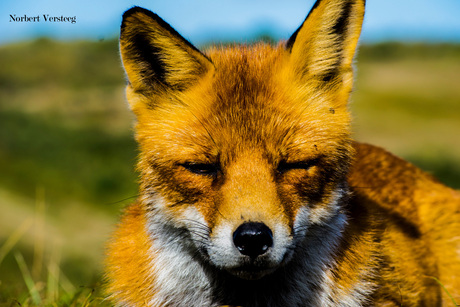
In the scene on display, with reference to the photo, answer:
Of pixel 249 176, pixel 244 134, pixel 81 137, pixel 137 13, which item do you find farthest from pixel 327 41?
pixel 81 137

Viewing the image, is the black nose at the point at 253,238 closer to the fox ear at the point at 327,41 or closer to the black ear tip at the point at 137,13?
the fox ear at the point at 327,41

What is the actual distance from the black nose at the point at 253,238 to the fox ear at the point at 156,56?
134 cm

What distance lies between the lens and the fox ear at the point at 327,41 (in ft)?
12.3

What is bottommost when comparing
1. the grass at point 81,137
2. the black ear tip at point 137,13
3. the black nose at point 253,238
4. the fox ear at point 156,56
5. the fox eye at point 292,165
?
the grass at point 81,137

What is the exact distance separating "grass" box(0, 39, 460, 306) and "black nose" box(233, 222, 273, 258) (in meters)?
1.52

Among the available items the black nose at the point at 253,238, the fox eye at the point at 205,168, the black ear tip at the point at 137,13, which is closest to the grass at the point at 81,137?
the fox eye at the point at 205,168

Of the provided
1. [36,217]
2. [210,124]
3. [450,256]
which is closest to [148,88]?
[210,124]

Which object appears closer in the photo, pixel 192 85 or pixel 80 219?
pixel 192 85

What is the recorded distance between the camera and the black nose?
3.09m

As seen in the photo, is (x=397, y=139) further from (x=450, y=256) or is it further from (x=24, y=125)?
(x=450, y=256)

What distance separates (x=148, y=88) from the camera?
400 centimetres

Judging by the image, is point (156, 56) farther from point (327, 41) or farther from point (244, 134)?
point (327, 41)

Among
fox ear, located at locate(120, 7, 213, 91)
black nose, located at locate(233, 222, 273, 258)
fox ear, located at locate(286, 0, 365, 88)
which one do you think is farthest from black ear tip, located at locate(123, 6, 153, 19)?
black nose, located at locate(233, 222, 273, 258)

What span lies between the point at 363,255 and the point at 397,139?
16247 millimetres
